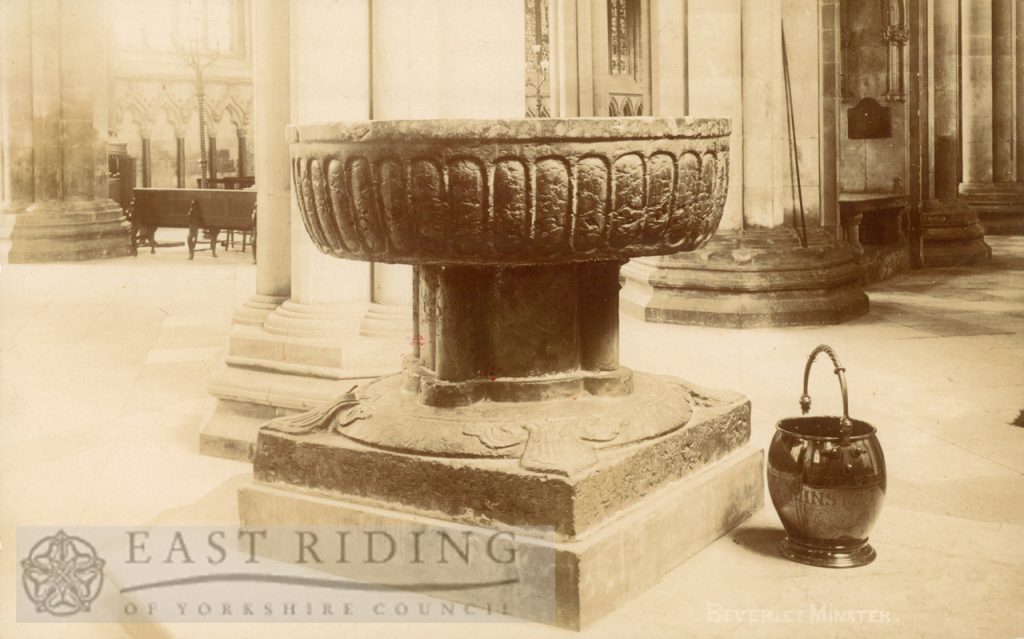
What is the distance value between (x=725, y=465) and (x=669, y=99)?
593cm

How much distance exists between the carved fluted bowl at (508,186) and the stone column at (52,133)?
1218 centimetres

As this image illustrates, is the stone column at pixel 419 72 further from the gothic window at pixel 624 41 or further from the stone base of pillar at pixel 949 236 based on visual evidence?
the gothic window at pixel 624 41

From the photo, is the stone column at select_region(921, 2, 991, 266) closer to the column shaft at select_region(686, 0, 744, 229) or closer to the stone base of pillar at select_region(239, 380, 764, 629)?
the column shaft at select_region(686, 0, 744, 229)

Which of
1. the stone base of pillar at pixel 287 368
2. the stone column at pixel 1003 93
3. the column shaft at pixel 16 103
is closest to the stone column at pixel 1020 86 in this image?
the stone column at pixel 1003 93

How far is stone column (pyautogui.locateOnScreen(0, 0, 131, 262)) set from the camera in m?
14.5

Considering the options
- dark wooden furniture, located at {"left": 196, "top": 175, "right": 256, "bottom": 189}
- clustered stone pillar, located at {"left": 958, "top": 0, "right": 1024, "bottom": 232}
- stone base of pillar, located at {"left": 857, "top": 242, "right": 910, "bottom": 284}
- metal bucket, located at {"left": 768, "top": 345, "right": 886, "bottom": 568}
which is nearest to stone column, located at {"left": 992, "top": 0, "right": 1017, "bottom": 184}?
clustered stone pillar, located at {"left": 958, "top": 0, "right": 1024, "bottom": 232}

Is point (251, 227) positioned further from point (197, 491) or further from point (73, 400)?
point (197, 491)

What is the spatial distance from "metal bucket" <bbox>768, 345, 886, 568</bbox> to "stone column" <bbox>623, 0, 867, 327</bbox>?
17.8ft

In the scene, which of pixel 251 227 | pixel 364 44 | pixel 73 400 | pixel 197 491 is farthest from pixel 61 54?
pixel 197 491

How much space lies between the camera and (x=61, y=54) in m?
14.7

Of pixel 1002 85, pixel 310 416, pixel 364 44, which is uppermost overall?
pixel 1002 85

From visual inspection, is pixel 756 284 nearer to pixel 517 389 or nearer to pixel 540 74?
pixel 517 389

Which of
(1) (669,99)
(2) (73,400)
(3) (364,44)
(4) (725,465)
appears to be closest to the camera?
(4) (725,465)

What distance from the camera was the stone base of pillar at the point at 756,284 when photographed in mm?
8844
